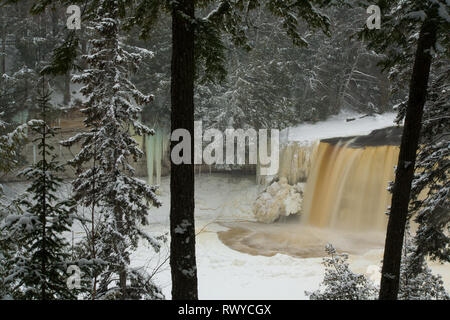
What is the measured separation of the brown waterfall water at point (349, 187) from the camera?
1884cm

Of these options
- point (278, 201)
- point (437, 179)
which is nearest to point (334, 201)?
point (278, 201)

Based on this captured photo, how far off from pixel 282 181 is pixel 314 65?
8.22 m

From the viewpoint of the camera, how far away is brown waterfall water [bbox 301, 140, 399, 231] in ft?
61.8

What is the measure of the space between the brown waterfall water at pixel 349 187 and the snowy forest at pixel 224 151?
76mm

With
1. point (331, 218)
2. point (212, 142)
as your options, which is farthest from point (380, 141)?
point (212, 142)

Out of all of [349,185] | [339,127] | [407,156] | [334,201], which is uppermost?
[339,127]

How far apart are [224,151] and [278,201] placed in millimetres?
4594

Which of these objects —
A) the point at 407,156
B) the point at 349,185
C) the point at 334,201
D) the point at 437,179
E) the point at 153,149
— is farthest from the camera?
the point at 153,149

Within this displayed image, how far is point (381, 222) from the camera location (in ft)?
62.0

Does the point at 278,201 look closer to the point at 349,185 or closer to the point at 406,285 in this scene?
the point at 349,185

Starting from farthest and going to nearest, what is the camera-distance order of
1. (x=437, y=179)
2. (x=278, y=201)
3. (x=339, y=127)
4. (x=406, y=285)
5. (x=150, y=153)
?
(x=339, y=127) < (x=150, y=153) < (x=278, y=201) < (x=406, y=285) < (x=437, y=179)

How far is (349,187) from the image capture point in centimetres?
1978
